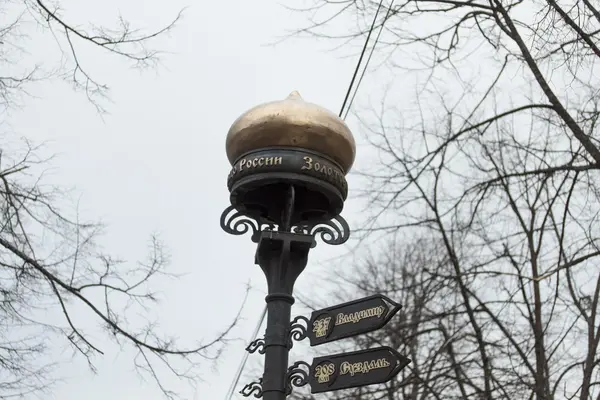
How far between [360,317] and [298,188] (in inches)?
27.7

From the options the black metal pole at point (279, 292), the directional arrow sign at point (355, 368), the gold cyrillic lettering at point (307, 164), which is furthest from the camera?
the gold cyrillic lettering at point (307, 164)

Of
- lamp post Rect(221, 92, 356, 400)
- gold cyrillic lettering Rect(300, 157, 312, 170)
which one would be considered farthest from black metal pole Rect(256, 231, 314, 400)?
gold cyrillic lettering Rect(300, 157, 312, 170)

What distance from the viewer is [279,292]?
3.87 m

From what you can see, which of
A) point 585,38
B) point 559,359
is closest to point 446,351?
point 559,359

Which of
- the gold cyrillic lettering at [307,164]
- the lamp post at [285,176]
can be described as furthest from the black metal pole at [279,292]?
the gold cyrillic lettering at [307,164]

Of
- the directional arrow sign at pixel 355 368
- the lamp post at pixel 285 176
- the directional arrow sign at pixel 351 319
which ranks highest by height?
the lamp post at pixel 285 176

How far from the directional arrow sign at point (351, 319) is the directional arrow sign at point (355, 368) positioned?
91mm

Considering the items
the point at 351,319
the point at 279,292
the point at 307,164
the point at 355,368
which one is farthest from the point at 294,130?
the point at 355,368

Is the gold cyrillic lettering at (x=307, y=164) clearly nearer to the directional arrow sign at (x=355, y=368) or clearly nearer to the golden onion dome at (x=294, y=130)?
the golden onion dome at (x=294, y=130)

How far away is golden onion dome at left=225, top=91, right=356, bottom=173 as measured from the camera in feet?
12.6

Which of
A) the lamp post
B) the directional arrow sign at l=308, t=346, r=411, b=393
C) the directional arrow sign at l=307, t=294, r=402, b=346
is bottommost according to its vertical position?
the directional arrow sign at l=308, t=346, r=411, b=393

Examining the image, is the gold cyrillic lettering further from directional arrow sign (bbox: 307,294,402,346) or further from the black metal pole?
directional arrow sign (bbox: 307,294,402,346)

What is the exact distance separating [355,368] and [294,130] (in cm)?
108

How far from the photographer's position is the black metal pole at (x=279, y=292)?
364 centimetres
